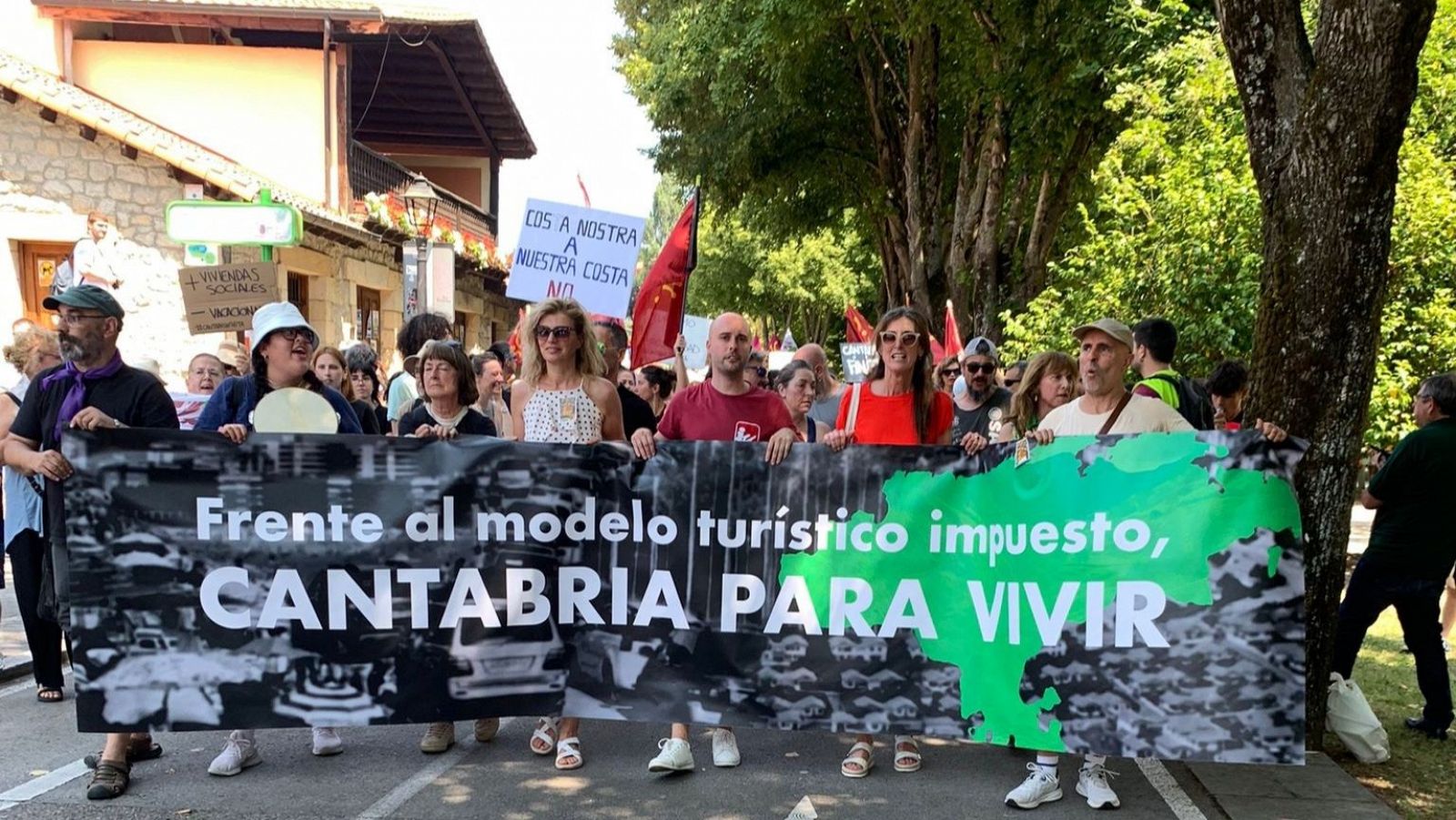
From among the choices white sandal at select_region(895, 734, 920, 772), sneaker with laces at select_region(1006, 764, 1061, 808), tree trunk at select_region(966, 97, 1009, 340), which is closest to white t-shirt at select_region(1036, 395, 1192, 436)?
sneaker with laces at select_region(1006, 764, 1061, 808)

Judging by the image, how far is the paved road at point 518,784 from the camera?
4.58m

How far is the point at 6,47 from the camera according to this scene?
56.0 feet

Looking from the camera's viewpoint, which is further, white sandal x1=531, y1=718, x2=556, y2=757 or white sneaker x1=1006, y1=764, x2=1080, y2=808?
white sandal x1=531, y1=718, x2=556, y2=757

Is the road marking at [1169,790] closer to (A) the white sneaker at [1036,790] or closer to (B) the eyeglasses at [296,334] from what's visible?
(A) the white sneaker at [1036,790]

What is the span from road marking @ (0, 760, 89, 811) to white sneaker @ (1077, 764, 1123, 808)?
4.17 m

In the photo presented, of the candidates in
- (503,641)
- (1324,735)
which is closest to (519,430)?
(503,641)

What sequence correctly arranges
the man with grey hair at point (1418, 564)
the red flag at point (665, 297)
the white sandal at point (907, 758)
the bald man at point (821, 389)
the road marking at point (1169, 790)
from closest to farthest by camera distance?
the road marking at point (1169, 790) < the white sandal at point (907, 758) < the man with grey hair at point (1418, 564) < the red flag at point (665, 297) < the bald man at point (821, 389)

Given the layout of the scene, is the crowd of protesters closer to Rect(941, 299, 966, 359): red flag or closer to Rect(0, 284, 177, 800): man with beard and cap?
Rect(0, 284, 177, 800): man with beard and cap

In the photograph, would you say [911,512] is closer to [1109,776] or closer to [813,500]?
[813,500]

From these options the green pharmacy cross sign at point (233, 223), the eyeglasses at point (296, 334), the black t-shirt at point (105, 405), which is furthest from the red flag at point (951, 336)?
the black t-shirt at point (105, 405)

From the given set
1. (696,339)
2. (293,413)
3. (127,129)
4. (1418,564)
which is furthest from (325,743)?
(696,339)

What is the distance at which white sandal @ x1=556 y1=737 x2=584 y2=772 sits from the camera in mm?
5016

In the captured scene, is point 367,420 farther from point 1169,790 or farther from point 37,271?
point 37,271

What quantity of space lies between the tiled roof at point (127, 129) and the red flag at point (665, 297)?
765 cm
